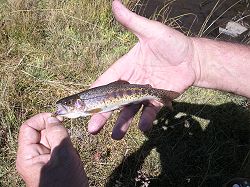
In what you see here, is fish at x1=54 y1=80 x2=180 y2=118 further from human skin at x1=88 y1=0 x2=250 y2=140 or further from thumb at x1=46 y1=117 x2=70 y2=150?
thumb at x1=46 y1=117 x2=70 y2=150

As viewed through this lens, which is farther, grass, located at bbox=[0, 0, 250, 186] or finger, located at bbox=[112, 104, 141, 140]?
grass, located at bbox=[0, 0, 250, 186]

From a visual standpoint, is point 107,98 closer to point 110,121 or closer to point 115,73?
point 115,73

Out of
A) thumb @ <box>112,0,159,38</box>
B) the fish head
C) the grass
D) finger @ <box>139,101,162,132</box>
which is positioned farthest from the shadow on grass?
thumb @ <box>112,0,159,38</box>

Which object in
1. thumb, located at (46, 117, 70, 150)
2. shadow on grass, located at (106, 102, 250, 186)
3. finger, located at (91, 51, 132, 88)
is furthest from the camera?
shadow on grass, located at (106, 102, 250, 186)

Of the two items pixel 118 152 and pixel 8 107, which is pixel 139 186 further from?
pixel 8 107

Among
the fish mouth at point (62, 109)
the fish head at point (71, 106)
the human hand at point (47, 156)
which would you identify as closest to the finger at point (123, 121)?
the fish head at point (71, 106)

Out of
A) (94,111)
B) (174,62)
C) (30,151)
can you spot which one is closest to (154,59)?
(174,62)

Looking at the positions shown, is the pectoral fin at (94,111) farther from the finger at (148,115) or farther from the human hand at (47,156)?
the human hand at (47,156)
